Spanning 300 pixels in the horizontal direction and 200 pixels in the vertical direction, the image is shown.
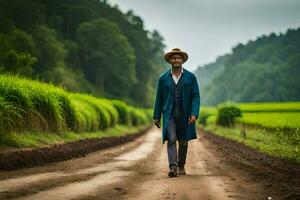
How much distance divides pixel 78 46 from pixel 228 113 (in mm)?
40728

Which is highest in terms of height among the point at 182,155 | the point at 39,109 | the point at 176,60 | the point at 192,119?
the point at 176,60

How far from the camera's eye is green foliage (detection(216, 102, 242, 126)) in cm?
3250

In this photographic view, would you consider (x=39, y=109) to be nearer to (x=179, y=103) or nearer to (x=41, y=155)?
(x=41, y=155)

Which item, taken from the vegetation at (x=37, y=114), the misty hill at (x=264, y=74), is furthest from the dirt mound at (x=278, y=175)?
the misty hill at (x=264, y=74)

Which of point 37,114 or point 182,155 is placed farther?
point 37,114

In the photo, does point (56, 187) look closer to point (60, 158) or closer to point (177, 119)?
point (177, 119)

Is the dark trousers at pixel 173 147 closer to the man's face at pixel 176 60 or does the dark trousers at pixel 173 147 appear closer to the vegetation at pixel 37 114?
the man's face at pixel 176 60

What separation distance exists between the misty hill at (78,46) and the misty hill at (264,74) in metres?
23.9

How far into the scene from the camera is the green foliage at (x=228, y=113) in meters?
32.5

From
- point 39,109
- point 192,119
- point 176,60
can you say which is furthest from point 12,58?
point 192,119

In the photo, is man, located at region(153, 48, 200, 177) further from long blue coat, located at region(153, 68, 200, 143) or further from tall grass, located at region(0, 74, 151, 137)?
→ tall grass, located at region(0, 74, 151, 137)

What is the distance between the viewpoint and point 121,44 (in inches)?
2965

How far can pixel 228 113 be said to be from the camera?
117ft

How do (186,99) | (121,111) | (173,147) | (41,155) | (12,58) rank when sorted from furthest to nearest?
(12,58) → (121,111) → (41,155) → (186,99) → (173,147)
